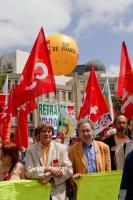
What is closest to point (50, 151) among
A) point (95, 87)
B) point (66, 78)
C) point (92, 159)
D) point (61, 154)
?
point (61, 154)

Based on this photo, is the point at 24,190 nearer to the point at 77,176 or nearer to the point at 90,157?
the point at 77,176

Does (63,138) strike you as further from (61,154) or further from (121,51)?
(61,154)

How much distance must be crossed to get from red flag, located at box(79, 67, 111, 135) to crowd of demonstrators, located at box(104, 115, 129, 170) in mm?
5021

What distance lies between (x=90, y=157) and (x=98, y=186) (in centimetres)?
40

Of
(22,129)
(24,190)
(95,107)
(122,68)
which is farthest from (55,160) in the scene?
(95,107)

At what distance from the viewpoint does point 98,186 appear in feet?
20.6

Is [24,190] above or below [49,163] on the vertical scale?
below

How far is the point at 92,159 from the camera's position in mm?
6422

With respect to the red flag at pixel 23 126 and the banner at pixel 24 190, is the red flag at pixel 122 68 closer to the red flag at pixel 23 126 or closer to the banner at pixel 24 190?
the red flag at pixel 23 126

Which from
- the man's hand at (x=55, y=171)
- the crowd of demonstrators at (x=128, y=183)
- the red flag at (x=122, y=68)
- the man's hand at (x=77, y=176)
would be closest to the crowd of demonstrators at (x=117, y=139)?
the man's hand at (x=77, y=176)

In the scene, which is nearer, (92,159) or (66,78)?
(92,159)

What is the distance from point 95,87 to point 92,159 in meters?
8.26

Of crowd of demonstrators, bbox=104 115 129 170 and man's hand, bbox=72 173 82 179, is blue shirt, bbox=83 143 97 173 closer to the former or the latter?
man's hand, bbox=72 173 82 179

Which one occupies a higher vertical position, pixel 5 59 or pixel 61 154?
pixel 5 59
